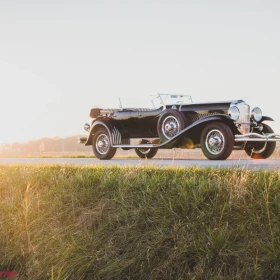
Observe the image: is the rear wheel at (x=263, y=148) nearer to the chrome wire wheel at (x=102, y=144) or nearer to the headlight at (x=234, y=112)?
the headlight at (x=234, y=112)

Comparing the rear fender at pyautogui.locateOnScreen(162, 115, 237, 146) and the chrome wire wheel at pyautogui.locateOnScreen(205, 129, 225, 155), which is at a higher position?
the rear fender at pyautogui.locateOnScreen(162, 115, 237, 146)

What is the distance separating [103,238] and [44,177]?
6.94ft

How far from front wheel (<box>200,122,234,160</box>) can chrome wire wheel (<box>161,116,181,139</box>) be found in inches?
36.4

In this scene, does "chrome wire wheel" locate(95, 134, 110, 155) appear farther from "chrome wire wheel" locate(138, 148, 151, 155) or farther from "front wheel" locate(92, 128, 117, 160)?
"chrome wire wheel" locate(138, 148, 151, 155)

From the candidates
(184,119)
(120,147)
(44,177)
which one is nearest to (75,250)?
(44,177)

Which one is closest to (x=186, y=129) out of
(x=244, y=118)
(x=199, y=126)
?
(x=199, y=126)

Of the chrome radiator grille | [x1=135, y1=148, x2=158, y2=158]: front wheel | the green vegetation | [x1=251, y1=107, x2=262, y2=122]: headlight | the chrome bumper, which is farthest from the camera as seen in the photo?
[x1=135, y1=148, x2=158, y2=158]: front wheel

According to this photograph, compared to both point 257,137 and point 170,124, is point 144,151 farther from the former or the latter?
point 257,137

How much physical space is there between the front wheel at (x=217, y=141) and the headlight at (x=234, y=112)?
60cm

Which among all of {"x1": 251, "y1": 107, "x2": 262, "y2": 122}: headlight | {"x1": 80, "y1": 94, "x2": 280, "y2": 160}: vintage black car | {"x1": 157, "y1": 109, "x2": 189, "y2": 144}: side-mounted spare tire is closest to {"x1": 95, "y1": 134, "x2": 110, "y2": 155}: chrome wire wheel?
{"x1": 80, "y1": 94, "x2": 280, "y2": 160}: vintage black car

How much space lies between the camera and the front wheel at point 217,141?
8.21m

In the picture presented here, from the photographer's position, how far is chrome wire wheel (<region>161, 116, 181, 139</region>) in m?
9.41

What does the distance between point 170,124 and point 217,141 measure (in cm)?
141

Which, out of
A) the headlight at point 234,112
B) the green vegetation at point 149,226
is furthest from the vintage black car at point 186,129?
the green vegetation at point 149,226
